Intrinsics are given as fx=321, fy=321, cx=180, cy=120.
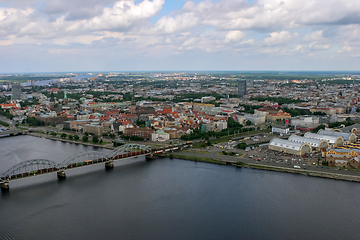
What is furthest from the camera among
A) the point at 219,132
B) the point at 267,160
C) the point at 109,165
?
the point at 219,132

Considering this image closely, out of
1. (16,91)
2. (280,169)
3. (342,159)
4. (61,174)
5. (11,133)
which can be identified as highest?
(16,91)

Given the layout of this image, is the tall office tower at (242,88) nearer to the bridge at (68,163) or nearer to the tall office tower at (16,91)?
the tall office tower at (16,91)

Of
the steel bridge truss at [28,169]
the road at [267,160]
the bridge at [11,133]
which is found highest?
the steel bridge truss at [28,169]

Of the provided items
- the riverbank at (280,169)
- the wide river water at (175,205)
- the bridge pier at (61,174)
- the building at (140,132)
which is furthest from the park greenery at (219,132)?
the bridge pier at (61,174)

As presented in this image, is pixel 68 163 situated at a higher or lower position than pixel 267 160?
higher

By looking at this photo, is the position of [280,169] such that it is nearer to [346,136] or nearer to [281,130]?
[346,136]

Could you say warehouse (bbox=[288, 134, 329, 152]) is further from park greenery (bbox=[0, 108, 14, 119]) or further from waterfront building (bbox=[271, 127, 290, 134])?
park greenery (bbox=[0, 108, 14, 119])

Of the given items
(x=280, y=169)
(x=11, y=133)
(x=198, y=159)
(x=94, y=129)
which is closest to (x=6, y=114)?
(x=11, y=133)

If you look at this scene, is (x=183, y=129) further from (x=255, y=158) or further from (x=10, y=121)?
(x=10, y=121)
